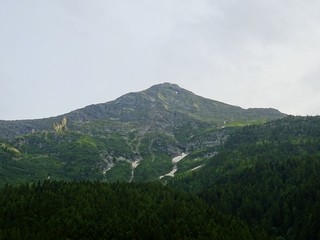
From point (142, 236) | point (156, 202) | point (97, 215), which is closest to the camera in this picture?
point (142, 236)

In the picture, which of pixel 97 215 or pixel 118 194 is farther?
pixel 118 194

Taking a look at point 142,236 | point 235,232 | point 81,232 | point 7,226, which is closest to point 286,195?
point 235,232

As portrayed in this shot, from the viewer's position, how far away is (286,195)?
194m

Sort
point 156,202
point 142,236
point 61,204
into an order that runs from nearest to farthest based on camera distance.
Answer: point 142,236 < point 61,204 < point 156,202

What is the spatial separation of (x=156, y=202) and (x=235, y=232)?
47.8 m

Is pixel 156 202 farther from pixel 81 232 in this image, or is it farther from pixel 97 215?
pixel 81 232

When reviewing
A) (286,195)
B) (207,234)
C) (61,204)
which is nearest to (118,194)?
(61,204)

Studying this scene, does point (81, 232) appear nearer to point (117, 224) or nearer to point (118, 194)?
point (117, 224)

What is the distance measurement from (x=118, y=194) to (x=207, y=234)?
2327 inches

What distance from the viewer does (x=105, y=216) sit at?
152750mm

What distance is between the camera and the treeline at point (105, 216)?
139 metres

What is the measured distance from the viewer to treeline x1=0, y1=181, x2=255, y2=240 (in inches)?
5458

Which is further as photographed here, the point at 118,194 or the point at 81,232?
the point at 118,194

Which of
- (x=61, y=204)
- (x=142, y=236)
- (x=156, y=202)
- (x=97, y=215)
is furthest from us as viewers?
(x=156, y=202)
